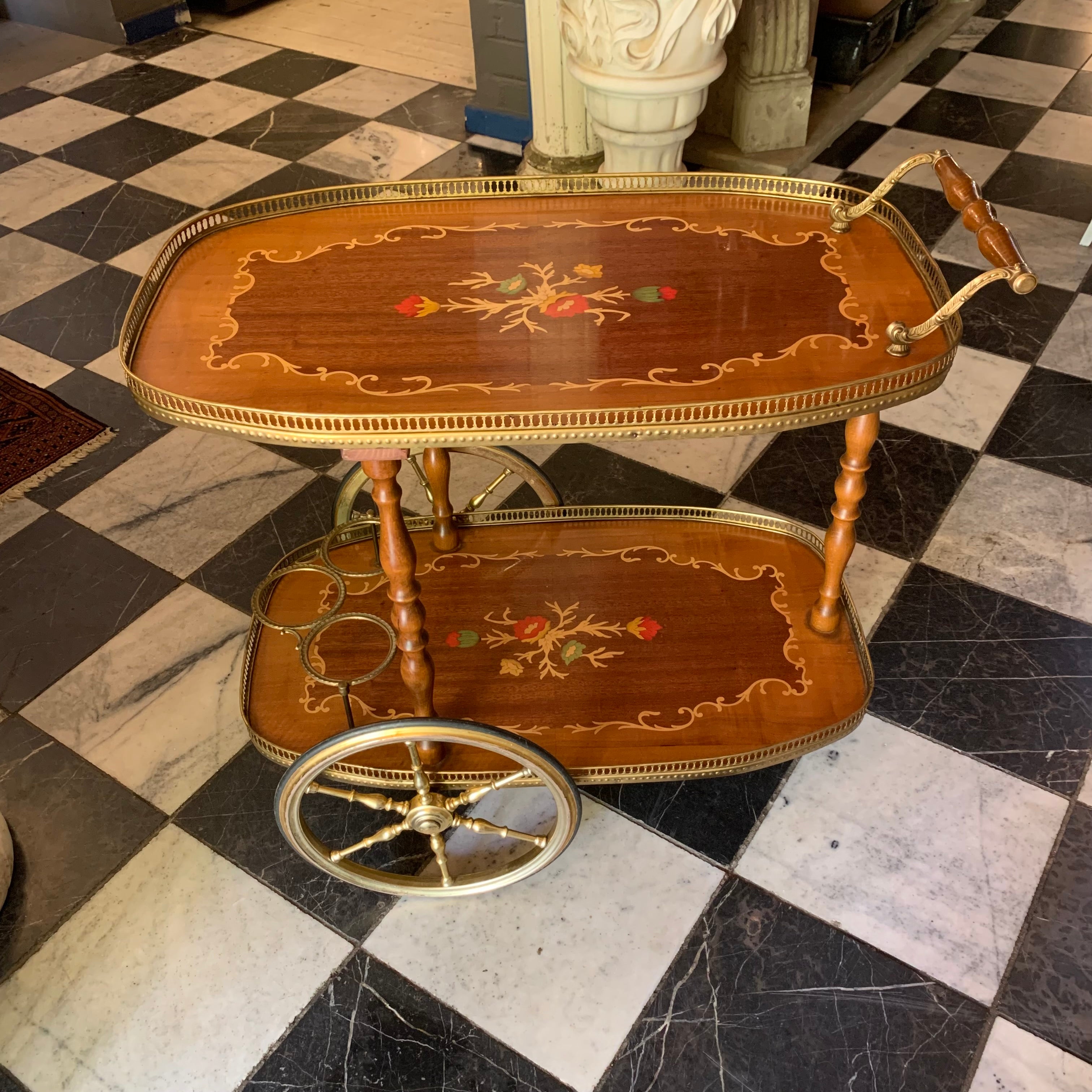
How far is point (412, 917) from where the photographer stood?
1439mm

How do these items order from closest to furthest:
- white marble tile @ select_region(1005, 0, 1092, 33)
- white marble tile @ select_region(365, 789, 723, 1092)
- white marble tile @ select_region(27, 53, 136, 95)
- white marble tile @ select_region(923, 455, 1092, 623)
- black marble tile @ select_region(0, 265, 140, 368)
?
white marble tile @ select_region(365, 789, 723, 1092) < white marble tile @ select_region(923, 455, 1092, 623) < black marble tile @ select_region(0, 265, 140, 368) < white marble tile @ select_region(27, 53, 136, 95) < white marble tile @ select_region(1005, 0, 1092, 33)

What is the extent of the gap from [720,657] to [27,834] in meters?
1.12

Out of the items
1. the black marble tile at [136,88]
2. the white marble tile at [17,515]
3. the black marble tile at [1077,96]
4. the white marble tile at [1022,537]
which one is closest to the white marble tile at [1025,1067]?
the white marble tile at [1022,537]

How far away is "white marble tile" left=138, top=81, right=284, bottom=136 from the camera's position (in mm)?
3473

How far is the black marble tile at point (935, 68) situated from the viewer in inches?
141

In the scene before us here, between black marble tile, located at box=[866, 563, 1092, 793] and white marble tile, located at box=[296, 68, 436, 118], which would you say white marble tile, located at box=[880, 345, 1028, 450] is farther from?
white marble tile, located at box=[296, 68, 436, 118]

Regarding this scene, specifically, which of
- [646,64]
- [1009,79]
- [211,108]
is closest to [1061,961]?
[646,64]

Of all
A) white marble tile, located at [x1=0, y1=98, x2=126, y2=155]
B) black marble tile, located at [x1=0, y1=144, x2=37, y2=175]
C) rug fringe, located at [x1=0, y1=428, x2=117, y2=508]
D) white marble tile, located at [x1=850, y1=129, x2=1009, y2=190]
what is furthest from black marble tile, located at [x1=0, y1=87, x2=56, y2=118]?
white marble tile, located at [x1=850, y1=129, x2=1009, y2=190]


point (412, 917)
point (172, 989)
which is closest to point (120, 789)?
point (172, 989)

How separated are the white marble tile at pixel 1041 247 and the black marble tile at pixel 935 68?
0.96 meters

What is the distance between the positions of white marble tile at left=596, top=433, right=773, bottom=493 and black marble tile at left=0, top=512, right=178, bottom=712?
101cm

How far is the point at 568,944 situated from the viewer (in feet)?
4.59

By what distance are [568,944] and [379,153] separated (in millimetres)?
2713

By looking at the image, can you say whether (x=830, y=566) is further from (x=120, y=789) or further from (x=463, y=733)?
(x=120, y=789)
